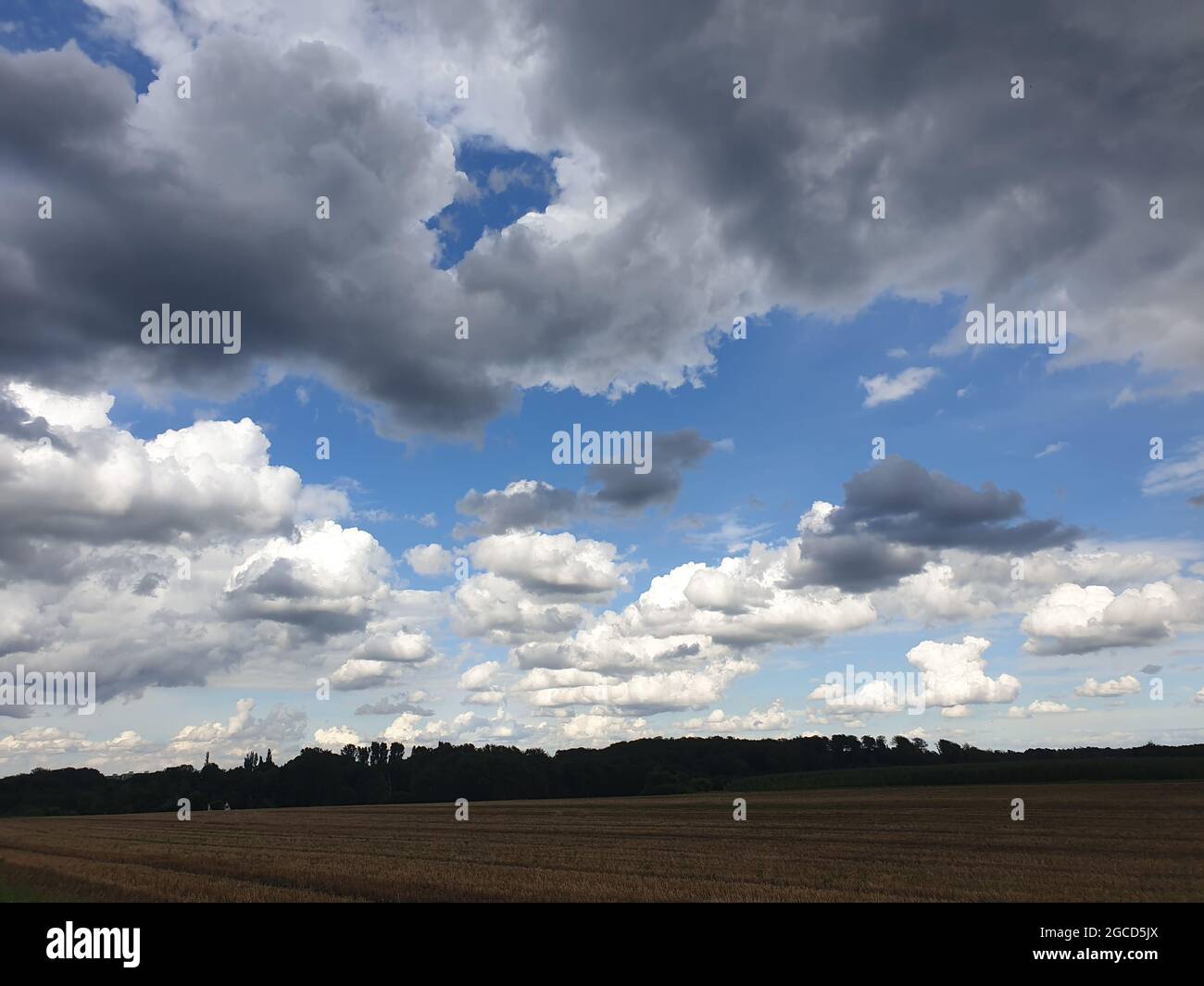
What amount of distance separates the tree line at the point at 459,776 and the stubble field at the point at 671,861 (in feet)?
317

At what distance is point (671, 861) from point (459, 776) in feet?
452

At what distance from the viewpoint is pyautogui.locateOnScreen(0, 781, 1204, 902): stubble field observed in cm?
2367

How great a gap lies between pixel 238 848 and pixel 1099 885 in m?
36.1

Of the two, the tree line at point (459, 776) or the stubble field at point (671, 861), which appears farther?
the tree line at point (459, 776)

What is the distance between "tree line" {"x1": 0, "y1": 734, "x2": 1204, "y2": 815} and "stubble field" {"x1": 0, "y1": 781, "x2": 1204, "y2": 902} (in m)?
96.5

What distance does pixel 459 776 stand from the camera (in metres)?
160

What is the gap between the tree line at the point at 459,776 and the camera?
156 m

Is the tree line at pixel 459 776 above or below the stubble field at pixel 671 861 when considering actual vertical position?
below

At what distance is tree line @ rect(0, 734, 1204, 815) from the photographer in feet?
512

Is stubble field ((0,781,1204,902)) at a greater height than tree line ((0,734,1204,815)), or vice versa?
stubble field ((0,781,1204,902))

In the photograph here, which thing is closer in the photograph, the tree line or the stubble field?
the stubble field
